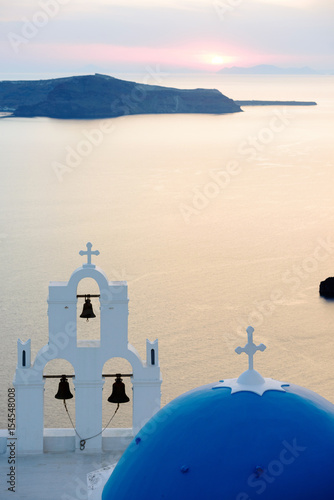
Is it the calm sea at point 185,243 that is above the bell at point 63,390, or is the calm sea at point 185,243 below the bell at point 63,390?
above

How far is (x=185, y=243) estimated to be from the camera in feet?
170

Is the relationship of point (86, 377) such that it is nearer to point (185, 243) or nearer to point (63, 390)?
point (63, 390)

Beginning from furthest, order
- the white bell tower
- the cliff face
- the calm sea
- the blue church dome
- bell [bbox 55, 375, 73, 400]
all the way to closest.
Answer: the cliff face < the calm sea < bell [bbox 55, 375, 73, 400] < the white bell tower < the blue church dome

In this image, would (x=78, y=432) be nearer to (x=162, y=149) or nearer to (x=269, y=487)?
(x=269, y=487)

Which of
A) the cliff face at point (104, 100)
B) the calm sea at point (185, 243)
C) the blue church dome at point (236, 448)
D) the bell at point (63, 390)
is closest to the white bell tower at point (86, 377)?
the bell at point (63, 390)

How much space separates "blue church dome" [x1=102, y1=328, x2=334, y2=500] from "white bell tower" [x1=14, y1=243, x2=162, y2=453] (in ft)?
12.7

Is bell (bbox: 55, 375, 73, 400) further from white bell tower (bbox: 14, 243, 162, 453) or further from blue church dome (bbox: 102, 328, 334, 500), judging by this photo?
blue church dome (bbox: 102, 328, 334, 500)

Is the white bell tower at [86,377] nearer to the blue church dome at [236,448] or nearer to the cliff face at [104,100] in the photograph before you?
the blue church dome at [236,448]

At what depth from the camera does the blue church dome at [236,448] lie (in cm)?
759

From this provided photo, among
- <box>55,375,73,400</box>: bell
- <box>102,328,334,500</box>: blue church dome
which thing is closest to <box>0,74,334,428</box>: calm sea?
<box>55,375,73,400</box>: bell

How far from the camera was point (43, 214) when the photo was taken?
206 feet

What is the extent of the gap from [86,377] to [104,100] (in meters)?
120

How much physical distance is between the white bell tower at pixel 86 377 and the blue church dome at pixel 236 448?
3.88 meters

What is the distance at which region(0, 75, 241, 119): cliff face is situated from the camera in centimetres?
12694
